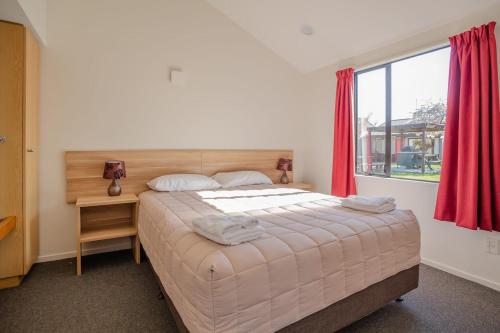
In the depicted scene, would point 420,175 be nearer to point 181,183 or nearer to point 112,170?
point 181,183

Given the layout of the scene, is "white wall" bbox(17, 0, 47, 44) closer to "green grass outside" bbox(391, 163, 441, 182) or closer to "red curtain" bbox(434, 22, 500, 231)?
"red curtain" bbox(434, 22, 500, 231)

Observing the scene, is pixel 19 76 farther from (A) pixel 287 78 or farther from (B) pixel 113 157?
(A) pixel 287 78

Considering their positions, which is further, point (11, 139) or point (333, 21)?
point (333, 21)

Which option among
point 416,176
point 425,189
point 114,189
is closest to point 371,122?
point 416,176

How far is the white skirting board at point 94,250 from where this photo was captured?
2777 mm

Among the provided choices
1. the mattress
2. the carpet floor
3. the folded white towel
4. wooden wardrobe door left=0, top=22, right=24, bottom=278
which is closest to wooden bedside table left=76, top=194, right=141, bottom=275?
the carpet floor

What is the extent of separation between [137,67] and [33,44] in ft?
3.02

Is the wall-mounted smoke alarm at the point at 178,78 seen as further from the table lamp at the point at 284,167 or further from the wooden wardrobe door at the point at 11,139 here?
the table lamp at the point at 284,167

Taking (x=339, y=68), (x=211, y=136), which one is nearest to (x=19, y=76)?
(x=211, y=136)

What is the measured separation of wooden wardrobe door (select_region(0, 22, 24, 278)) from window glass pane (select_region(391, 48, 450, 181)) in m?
3.70

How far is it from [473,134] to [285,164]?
213 centimetres

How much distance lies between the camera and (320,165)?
4.12 metres

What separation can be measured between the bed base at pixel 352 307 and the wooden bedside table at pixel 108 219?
4.01ft

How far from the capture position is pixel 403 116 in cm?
318
